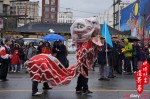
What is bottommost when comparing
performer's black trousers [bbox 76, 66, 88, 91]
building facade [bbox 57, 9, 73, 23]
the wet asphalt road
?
the wet asphalt road

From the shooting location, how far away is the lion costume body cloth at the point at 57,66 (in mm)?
10859

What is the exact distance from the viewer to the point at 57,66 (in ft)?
36.2

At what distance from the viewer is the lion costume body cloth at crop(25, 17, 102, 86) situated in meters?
10.9

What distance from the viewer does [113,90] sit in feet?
40.5

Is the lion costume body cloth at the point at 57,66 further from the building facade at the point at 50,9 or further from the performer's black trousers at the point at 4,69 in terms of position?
the building facade at the point at 50,9

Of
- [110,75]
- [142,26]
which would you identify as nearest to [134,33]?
[142,26]

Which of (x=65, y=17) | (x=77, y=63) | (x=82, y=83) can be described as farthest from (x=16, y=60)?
(x=65, y=17)

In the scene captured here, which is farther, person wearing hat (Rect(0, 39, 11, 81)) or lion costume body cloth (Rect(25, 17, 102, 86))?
person wearing hat (Rect(0, 39, 11, 81))

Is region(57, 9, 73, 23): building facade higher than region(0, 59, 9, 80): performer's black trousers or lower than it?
higher

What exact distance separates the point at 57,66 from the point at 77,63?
0.61 m

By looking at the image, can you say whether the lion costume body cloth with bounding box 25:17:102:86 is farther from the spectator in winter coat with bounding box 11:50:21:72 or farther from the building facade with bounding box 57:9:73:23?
the building facade with bounding box 57:9:73:23

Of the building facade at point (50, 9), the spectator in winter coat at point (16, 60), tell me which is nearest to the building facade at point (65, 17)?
the building facade at point (50, 9)

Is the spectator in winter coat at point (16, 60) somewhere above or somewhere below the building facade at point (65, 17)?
below

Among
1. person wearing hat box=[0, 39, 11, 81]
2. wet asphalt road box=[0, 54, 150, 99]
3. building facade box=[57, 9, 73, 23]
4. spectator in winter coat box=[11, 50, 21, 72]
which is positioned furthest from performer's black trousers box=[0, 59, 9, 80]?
building facade box=[57, 9, 73, 23]
